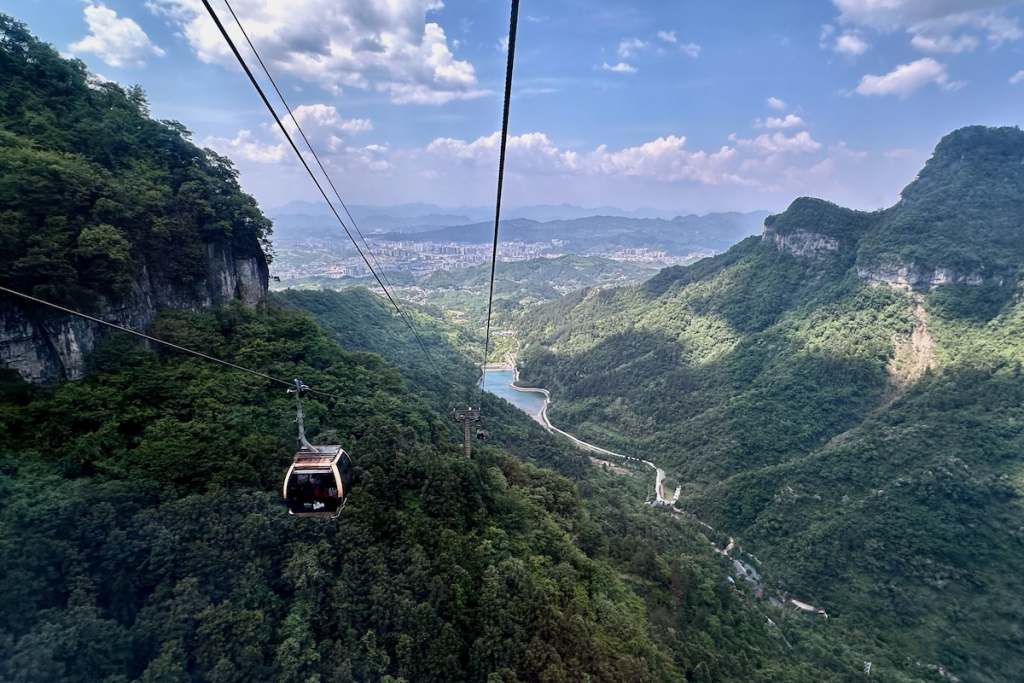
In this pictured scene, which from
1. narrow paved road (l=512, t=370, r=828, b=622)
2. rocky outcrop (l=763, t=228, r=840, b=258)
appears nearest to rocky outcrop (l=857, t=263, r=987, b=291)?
rocky outcrop (l=763, t=228, r=840, b=258)

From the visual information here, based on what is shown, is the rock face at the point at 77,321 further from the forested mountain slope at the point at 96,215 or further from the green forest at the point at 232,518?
the green forest at the point at 232,518

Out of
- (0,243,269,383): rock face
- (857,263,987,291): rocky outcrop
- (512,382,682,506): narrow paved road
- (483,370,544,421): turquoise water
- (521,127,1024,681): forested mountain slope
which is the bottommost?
(483,370,544,421): turquoise water

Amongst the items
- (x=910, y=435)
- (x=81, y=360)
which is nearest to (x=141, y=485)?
(x=81, y=360)

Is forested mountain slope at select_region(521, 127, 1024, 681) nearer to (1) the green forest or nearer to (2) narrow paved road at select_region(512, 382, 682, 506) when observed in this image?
(2) narrow paved road at select_region(512, 382, 682, 506)

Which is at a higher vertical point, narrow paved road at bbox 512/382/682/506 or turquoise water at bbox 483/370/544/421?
narrow paved road at bbox 512/382/682/506

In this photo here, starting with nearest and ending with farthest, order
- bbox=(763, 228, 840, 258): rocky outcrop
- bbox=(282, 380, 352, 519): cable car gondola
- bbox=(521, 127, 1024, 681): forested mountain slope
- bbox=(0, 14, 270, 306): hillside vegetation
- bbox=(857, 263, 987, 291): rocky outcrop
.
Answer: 1. bbox=(282, 380, 352, 519): cable car gondola
2. bbox=(0, 14, 270, 306): hillside vegetation
3. bbox=(521, 127, 1024, 681): forested mountain slope
4. bbox=(857, 263, 987, 291): rocky outcrop
5. bbox=(763, 228, 840, 258): rocky outcrop

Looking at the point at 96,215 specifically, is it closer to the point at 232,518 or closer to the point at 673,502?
the point at 232,518

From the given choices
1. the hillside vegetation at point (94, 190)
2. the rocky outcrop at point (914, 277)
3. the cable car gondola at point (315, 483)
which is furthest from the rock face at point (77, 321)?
the rocky outcrop at point (914, 277)

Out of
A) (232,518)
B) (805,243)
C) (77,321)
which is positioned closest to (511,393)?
(805,243)

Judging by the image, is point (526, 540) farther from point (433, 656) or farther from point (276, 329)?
point (276, 329)
